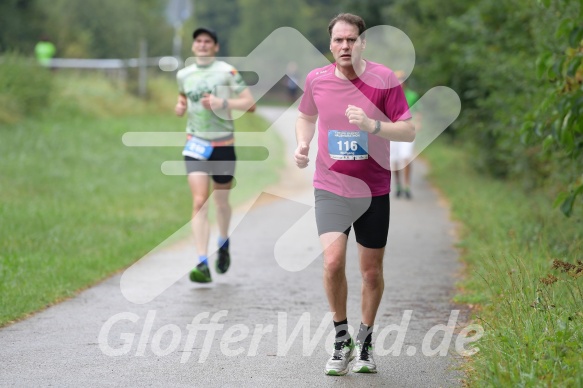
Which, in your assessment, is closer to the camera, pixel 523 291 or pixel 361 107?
pixel 361 107

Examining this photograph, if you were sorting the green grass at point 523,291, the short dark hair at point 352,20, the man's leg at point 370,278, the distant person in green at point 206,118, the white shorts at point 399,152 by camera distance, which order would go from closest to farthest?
the green grass at point 523,291, the short dark hair at point 352,20, the man's leg at point 370,278, the distant person in green at point 206,118, the white shorts at point 399,152

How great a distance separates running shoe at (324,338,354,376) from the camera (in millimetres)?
6145

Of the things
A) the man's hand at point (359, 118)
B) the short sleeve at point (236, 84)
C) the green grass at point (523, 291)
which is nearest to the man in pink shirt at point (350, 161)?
the man's hand at point (359, 118)

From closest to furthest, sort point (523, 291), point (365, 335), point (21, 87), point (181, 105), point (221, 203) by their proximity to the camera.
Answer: point (365, 335)
point (523, 291)
point (181, 105)
point (221, 203)
point (21, 87)

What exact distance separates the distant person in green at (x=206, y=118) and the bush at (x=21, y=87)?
552 inches

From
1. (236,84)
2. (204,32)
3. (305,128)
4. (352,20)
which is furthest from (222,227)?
(352,20)

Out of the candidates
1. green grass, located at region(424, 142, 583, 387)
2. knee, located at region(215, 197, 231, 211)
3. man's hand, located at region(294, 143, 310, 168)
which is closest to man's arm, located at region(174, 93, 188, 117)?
knee, located at region(215, 197, 231, 211)

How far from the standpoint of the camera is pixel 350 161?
20.4ft

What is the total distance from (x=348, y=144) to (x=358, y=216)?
0.45 m

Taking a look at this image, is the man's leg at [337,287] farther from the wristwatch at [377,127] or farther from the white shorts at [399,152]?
the white shorts at [399,152]

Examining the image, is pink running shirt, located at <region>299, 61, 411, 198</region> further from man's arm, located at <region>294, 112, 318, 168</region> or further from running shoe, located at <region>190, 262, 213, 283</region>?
running shoe, located at <region>190, 262, 213, 283</region>

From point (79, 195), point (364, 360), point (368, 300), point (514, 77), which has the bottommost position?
point (79, 195)

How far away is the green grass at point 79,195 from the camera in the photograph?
931cm

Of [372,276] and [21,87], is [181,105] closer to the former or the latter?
[372,276]
